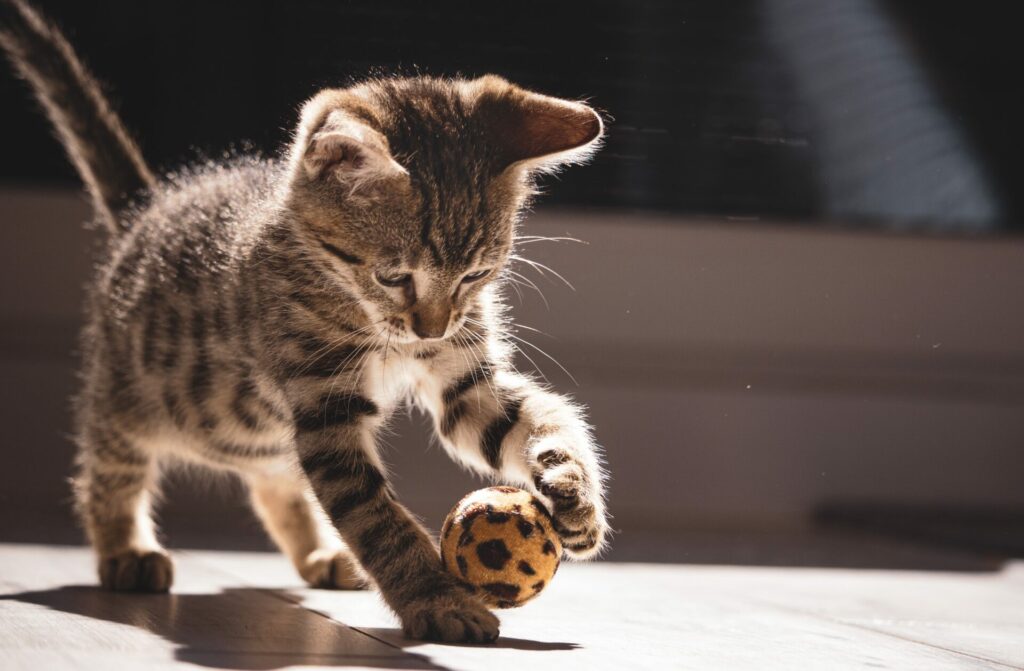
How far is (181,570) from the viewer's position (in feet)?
6.92

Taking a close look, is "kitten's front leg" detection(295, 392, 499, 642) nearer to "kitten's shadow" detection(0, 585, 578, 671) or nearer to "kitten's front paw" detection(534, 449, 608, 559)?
"kitten's shadow" detection(0, 585, 578, 671)

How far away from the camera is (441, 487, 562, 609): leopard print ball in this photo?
1.53 m

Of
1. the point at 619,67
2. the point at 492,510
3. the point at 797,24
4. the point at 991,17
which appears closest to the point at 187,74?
the point at 619,67

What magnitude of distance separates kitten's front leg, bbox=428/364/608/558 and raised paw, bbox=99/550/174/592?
18.5 inches

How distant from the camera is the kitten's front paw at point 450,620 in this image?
4.77 feet

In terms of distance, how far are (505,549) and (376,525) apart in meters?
0.19

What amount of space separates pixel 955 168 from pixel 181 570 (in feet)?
8.23

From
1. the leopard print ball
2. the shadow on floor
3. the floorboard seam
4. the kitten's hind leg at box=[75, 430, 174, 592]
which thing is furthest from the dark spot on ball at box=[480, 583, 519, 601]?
the kitten's hind leg at box=[75, 430, 174, 592]

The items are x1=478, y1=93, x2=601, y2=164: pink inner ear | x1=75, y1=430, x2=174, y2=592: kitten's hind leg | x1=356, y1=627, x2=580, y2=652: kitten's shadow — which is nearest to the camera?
x1=356, y1=627, x2=580, y2=652: kitten's shadow

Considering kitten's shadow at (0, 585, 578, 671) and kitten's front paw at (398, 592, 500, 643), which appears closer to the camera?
kitten's shadow at (0, 585, 578, 671)

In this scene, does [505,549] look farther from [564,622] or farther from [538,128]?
[538,128]

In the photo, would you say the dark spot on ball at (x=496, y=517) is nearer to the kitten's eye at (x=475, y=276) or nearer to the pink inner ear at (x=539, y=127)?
the kitten's eye at (x=475, y=276)

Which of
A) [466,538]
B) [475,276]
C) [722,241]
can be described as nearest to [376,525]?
[466,538]

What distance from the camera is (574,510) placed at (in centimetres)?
156
